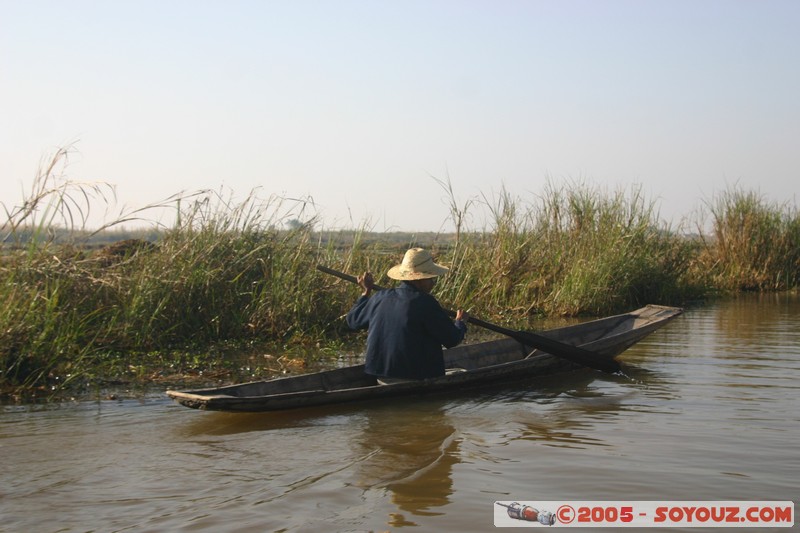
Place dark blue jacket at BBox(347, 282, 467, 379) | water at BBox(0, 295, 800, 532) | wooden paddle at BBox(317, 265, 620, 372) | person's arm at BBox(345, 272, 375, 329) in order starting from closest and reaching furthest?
water at BBox(0, 295, 800, 532) < dark blue jacket at BBox(347, 282, 467, 379) < person's arm at BBox(345, 272, 375, 329) < wooden paddle at BBox(317, 265, 620, 372)

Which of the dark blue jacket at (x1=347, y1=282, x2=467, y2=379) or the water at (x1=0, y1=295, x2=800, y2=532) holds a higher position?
the dark blue jacket at (x1=347, y1=282, x2=467, y2=379)

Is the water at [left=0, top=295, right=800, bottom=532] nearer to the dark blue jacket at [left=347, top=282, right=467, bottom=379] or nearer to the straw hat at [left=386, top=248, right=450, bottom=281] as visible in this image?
the dark blue jacket at [left=347, top=282, right=467, bottom=379]

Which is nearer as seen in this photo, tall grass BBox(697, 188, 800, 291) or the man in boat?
the man in boat

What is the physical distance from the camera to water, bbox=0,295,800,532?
180 inches

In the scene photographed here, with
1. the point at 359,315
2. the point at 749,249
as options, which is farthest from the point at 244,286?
the point at 749,249

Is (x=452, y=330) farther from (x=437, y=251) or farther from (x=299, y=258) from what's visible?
(x=437, y=251)

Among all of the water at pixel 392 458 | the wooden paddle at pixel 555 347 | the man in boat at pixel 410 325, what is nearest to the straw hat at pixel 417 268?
the man in boat at pixel 410 325

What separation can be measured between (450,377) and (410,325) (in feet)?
2.48

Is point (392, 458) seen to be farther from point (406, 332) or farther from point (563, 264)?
point (563, 264)

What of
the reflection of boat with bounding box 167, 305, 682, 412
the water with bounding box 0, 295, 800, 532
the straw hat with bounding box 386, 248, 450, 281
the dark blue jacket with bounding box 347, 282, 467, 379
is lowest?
the water with bounding box 0, 295, 800, 532

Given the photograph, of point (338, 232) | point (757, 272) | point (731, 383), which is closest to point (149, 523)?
point (731, 383)

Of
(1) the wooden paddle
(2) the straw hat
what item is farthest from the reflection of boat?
(2) the straw hat

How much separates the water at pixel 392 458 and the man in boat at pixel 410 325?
12.4 inches

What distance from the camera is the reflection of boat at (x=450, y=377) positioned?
629 centimetres
